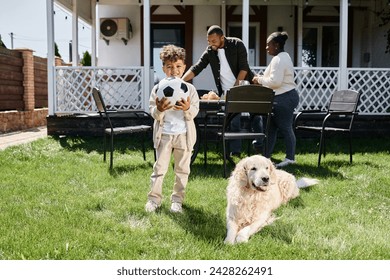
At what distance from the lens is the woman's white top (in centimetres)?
558

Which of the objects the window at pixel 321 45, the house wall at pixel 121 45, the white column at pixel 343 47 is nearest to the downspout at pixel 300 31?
the window at pixel 321 45

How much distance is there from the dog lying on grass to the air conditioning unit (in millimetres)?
9169

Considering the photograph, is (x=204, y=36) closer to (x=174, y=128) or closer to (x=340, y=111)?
(x=340, y=111)

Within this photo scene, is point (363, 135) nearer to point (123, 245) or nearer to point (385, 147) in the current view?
point (385, 147)

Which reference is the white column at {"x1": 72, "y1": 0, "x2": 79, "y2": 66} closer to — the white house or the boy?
the white house

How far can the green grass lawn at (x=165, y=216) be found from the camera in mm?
2844

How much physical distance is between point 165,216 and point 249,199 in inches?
28.4

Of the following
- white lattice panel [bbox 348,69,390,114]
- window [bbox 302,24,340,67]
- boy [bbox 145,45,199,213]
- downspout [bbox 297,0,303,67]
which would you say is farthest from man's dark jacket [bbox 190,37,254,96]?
window [bbox 302,24,340,67]

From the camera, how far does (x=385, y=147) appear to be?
796cm

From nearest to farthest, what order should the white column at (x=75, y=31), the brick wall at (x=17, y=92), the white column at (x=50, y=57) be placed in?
the white column at (x=50, y=57) → the brick wall at (x=17, y=92) → the white column at (x=75, y=31)

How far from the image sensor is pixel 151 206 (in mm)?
3781

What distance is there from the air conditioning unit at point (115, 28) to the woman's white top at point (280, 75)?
22.6 ft

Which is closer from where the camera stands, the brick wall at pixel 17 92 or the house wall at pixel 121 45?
the brick wall at pixel 17 92

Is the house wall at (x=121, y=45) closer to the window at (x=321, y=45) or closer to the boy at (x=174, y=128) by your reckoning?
the window at (x=321, y=45)
